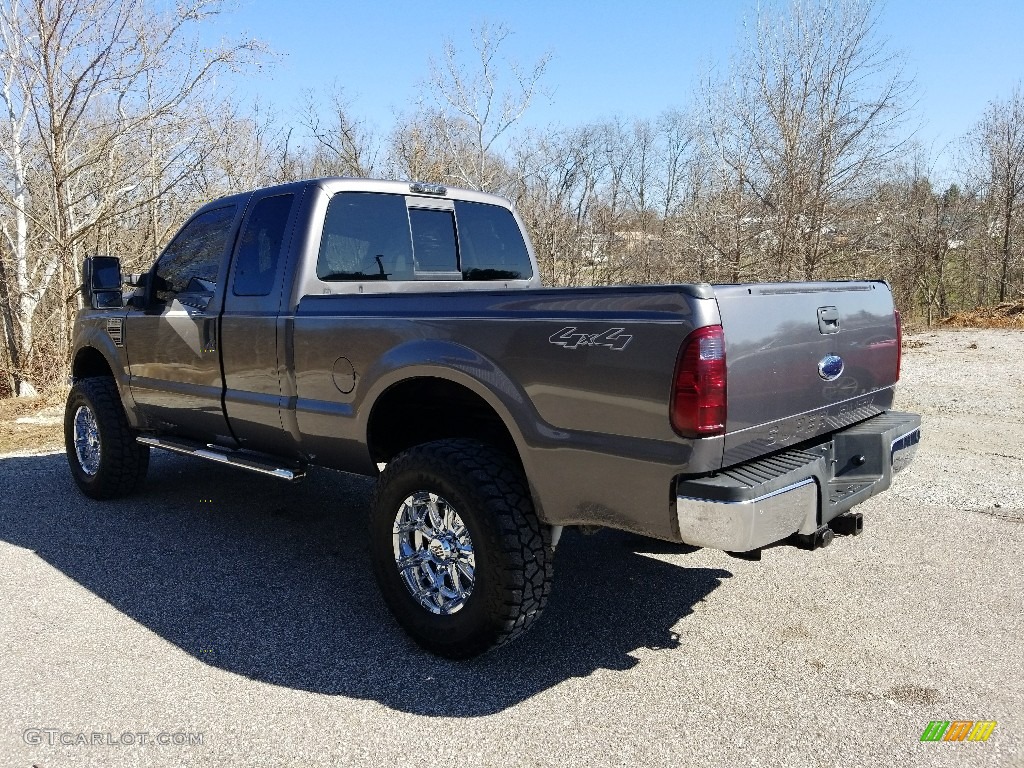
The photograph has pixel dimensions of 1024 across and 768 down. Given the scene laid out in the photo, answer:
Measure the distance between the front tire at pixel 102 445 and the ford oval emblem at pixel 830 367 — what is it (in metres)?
4.50

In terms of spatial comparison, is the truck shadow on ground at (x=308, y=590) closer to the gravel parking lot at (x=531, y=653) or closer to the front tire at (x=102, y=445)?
the gravel parking lot at (x=531, y=653)

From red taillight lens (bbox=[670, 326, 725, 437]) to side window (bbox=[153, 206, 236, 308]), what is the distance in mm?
2972

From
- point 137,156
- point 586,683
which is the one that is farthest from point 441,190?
point 137,156

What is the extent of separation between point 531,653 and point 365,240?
2.30m

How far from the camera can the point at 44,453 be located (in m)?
7.35

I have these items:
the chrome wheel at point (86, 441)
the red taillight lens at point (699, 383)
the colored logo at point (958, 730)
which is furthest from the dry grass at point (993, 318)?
the chrome wheel at point (86, 441)

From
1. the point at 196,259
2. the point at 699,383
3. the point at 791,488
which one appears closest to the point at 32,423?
the point at 196,259

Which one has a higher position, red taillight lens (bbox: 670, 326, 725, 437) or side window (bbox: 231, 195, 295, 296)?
side window (bbox: 231, 195, 295, 296)

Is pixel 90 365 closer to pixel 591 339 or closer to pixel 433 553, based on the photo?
pixel 433 553

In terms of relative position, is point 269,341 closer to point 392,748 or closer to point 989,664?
point 392,748

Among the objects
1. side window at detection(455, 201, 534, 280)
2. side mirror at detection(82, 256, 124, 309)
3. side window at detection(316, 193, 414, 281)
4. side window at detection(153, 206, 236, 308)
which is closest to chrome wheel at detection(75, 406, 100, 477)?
side mirror at detection(82, 256, 124, 309)

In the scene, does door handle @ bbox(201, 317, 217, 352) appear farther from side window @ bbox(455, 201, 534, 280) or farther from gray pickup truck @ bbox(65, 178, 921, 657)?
side window @ bbox(455, 201, 534, 280)

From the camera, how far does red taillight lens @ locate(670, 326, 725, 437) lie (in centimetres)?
248

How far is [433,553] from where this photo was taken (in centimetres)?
321
